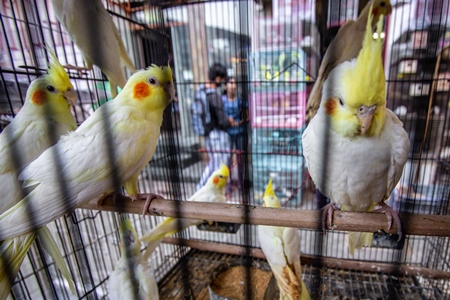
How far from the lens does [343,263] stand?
4.63ft

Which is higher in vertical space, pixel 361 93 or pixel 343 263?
pixel 361 93

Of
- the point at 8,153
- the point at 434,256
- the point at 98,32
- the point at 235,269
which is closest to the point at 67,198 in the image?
the point at 8,153

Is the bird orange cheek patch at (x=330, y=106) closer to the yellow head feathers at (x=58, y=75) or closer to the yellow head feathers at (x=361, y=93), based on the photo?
the yellow head feathers at (x=361, y=93)

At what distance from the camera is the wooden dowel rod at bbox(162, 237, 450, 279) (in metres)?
1.27

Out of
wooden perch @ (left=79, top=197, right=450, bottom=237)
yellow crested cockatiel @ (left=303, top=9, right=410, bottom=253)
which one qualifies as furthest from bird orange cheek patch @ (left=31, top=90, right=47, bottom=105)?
yellow crested cockatiel @ (left=303, top=9, right=410, bottom=253)

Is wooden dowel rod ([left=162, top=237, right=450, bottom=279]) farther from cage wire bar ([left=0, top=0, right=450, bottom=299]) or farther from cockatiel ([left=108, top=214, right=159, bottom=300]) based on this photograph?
cockatiel ([left=108, top=214, right=159, bottom=300])

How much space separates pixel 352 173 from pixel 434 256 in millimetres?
1341

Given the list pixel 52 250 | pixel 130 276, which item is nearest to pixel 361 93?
pixel 52 250

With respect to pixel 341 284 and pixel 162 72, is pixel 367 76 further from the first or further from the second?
pixel 341 284

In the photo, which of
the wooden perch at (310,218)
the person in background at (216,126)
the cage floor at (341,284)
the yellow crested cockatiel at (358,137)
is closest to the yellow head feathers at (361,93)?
the yellow crested cockatiel at (358,137)

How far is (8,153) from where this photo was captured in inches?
26.9

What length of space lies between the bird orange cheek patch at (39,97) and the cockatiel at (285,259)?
1.05 metres

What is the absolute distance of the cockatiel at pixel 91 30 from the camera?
820mm

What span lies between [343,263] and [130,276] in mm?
1164
